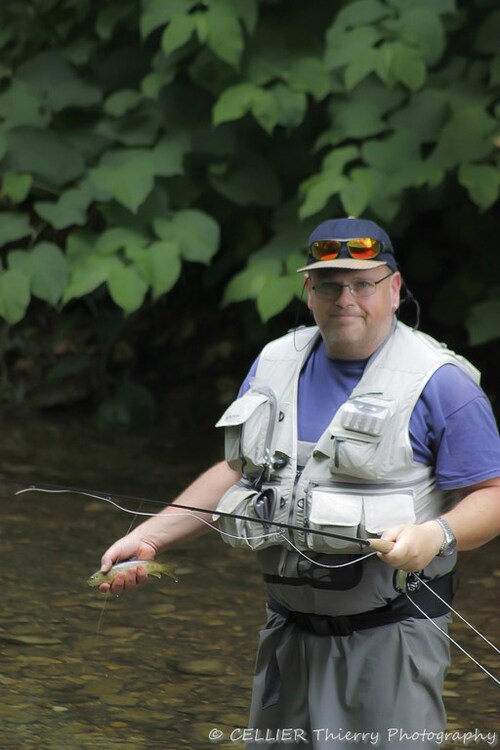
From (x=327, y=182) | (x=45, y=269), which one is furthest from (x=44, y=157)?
(x=327, y=182)

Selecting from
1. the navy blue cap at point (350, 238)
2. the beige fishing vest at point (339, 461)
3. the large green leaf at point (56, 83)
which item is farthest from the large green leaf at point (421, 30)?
the beige fishing vest at point (339, 461)

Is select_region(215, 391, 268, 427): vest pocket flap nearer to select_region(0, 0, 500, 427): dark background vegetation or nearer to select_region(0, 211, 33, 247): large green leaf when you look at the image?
select_region(0, 0, 500, 427): dark background vegetation

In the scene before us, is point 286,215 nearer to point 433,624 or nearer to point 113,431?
point 113,431

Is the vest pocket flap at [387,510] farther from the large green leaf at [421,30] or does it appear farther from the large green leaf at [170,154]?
the large green leaf at [170,154]

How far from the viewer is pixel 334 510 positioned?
2488 millimetres

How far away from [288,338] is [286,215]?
3.31 meters

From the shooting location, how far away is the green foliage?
5289 mm

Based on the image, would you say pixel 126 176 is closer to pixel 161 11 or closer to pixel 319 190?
pixel 161 11

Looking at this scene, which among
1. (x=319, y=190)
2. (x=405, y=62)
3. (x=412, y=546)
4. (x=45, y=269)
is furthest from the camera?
(x=45, y=269)

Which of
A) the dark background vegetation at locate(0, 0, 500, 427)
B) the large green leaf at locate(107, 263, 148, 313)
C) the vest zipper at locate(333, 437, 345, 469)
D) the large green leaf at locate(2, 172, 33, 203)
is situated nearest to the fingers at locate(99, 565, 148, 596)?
the vest zipper at locate(333, 437, 345, 469)

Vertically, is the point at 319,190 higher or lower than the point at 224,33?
lower

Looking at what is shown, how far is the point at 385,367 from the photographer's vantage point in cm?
259

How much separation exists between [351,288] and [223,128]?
363cm

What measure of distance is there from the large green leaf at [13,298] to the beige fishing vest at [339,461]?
2986mm
